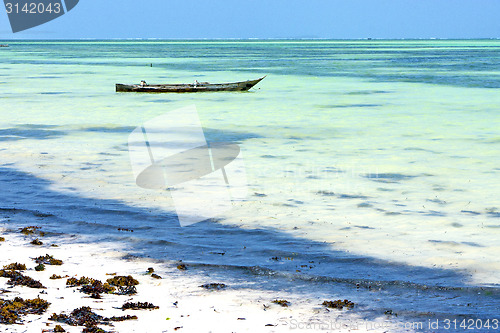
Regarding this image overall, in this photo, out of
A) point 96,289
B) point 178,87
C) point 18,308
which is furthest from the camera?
point 178,87

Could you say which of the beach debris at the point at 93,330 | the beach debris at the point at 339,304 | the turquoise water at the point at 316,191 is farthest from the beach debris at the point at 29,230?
the beach debris at the point at 339,304

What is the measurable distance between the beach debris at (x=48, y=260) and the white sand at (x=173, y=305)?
2.5 inches

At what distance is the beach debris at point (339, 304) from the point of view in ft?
22.2

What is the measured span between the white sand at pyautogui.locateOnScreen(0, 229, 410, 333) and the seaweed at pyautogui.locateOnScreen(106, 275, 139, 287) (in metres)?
0.09

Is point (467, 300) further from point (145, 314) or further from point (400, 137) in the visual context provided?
point (400, 137)

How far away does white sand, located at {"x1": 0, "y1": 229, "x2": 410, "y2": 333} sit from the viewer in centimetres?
619

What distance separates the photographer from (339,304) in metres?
6.82

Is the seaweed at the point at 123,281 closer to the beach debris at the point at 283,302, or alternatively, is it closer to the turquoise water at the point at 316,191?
the turquoise water at the point at 316,191

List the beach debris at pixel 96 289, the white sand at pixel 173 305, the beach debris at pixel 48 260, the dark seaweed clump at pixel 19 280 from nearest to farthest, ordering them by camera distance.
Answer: the white sand at pixel 173 305
the beach debris at pixel 96 289
the dark seaweed clump at pixel 19 280
the beach debris at pixel 48 260

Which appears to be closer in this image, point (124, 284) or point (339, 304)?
point (339, 304)

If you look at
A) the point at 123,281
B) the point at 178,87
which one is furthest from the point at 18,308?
the point at 178,87

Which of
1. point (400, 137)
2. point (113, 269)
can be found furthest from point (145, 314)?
point (400, 137)

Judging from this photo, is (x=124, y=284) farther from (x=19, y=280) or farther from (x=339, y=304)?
(x=339, y=304)

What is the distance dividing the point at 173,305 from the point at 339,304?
5.42 ft
